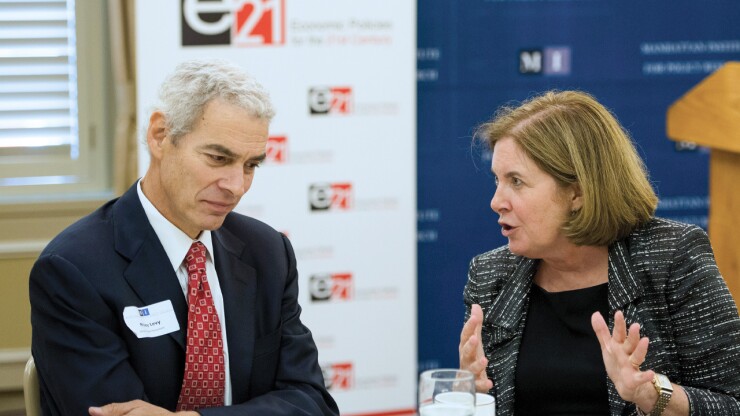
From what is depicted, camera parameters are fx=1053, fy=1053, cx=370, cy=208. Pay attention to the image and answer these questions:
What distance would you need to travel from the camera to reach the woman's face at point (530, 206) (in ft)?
8.48

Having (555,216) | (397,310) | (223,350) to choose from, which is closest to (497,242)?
(397,310)

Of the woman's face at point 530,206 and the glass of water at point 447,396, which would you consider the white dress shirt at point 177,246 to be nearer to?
the glass of water at point 447,396

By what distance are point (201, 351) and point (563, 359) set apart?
2.92 ft

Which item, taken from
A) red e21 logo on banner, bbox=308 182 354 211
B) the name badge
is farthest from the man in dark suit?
red e21 logo on banner, bbox=308 182 354 211

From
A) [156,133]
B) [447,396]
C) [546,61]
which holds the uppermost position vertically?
[546,61]

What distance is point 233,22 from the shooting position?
421 centimetres

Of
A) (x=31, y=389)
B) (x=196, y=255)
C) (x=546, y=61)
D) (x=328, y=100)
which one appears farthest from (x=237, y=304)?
(x=546, y=61)

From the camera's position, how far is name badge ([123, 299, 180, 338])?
220 centimetres

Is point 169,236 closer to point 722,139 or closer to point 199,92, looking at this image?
point 199,92

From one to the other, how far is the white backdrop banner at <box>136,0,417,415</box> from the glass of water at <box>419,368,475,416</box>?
2.58m

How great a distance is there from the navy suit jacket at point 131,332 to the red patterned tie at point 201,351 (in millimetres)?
23

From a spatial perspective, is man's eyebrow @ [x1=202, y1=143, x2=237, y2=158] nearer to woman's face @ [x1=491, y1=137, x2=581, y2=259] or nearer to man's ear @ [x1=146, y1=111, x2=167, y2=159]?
man's ear @ [x1=146, y1=111, x2=167, y2=159]

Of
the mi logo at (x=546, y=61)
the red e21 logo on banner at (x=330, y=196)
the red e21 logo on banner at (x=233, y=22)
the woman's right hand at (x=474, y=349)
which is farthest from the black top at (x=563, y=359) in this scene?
the mi logo at (x=546, y=61)

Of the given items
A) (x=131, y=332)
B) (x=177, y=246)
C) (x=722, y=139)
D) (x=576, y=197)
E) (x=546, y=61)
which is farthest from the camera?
(x=546, y=61)
